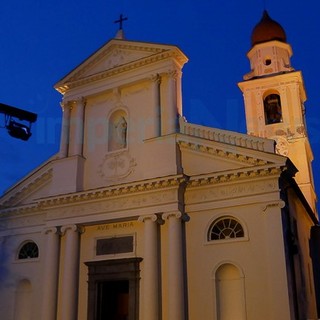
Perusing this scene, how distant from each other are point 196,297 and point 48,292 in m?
5.98

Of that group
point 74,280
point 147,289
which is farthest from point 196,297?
point 74,280

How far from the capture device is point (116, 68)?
19797mm

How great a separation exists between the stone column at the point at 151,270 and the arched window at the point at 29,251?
18.5ft

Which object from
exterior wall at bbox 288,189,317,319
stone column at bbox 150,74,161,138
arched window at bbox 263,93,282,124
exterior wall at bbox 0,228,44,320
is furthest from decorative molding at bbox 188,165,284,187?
arched window at bbox 263,93,282,124

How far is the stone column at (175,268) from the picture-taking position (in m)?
15.4

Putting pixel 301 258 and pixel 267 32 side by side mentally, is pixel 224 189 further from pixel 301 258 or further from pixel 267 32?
pixel 267 32

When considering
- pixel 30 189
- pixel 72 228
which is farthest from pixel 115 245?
pixel 30 189

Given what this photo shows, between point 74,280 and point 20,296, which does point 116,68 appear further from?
point 20,296

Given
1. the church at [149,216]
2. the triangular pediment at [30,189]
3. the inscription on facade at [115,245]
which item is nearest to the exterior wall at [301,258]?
the church at [149,216]

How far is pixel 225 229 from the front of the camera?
1606cm

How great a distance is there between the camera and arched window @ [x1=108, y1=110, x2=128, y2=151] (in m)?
19.4

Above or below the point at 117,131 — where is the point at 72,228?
below

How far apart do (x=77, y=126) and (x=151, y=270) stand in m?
7.32

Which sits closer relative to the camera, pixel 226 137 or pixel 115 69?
pixel 226 137
